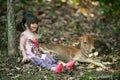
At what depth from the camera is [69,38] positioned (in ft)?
28.1


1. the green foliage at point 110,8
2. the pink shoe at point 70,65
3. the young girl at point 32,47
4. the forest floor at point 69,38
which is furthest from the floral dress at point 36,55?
the green foliage at point 110,8

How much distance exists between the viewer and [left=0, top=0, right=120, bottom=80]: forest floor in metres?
6.24

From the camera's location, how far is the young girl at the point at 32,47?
6.55m

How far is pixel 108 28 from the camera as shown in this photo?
9734 millimetres

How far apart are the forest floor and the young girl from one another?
139 mm

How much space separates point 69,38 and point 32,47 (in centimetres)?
201

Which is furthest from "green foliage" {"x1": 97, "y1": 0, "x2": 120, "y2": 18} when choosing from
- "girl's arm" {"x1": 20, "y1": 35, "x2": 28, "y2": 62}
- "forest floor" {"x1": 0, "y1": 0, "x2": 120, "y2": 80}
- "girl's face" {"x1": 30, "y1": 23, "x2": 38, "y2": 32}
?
"girl's arm" {"x1": 20, "y1": 35, "x2": 28, "y2": 62}

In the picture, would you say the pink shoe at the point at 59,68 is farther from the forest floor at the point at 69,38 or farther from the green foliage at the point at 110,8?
the green foliage at the point at 110,8

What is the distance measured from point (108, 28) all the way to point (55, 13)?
1.60 meters

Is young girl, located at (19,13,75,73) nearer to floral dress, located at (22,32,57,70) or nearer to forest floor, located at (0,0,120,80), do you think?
floral dress, located at (22,32,57,70)

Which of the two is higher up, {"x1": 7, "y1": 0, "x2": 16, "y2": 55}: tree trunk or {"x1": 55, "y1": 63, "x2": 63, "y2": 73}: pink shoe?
{"x1": 7, "y1": 0, "x2": 16, "y2": 55}: tree trunk

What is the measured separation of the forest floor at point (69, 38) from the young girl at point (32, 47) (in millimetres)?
139

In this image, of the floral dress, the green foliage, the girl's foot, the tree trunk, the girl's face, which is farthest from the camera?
the green foliage

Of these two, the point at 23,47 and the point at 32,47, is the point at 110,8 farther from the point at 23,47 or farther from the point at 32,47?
the point at 23,47
